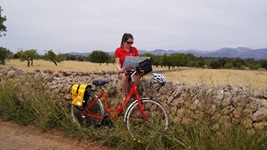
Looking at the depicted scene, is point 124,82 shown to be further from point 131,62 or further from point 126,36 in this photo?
point 126,36

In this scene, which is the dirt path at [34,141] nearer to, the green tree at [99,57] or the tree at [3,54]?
the tree at [3,54]

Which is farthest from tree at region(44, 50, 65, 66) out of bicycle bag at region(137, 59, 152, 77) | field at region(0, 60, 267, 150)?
bicycle bag at region(137, 59, 152, 77)

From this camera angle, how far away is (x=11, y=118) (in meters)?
6.40

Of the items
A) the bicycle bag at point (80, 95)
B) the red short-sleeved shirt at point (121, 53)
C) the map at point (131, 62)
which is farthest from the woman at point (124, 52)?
the bicycle bag at point (80, 95)

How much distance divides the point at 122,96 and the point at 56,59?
54760mm

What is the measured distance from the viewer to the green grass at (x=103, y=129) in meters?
3.70

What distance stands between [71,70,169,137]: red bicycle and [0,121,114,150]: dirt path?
1.75 ft

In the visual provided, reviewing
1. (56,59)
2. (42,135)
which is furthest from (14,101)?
(56,59)

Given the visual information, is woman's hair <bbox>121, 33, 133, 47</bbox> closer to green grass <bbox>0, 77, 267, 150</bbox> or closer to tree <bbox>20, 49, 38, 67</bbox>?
green grass <bbox>0, 77, 267, 150</bbox>

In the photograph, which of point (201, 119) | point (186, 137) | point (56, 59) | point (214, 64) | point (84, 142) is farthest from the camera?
point (214, 64)

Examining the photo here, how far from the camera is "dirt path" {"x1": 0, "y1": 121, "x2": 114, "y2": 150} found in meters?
4.78

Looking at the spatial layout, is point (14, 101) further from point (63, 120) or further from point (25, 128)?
point (63, 120)

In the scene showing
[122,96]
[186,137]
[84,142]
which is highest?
[122,96]

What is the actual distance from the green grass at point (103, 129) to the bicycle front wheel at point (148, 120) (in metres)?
0.11
